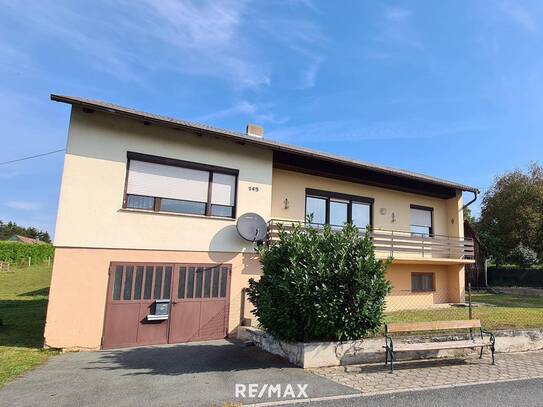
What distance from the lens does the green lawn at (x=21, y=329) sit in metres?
7.77

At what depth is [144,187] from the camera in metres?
10.6

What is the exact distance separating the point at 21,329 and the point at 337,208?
1118cm

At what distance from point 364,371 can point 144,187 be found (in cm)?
736

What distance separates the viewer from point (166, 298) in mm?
10328

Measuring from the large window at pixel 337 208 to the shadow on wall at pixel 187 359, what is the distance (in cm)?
571

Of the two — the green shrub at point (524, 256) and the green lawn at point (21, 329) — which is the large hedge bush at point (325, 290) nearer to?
the green lawn at point (21, 329)

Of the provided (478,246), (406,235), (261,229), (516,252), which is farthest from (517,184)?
(261,229)

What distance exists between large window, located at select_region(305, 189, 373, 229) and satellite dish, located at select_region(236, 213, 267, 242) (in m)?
2.45

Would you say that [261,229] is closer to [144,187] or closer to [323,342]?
[144,187]

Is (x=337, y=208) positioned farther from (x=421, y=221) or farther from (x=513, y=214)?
(x=513, y=214)

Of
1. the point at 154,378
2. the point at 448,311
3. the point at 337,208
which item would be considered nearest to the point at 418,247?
the point at 448,311

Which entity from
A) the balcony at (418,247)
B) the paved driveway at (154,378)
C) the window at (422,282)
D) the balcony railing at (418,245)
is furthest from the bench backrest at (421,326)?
the window at (422,282)

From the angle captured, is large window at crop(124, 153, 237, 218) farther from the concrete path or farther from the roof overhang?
the concrete path

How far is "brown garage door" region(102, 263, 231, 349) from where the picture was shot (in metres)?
9.77
